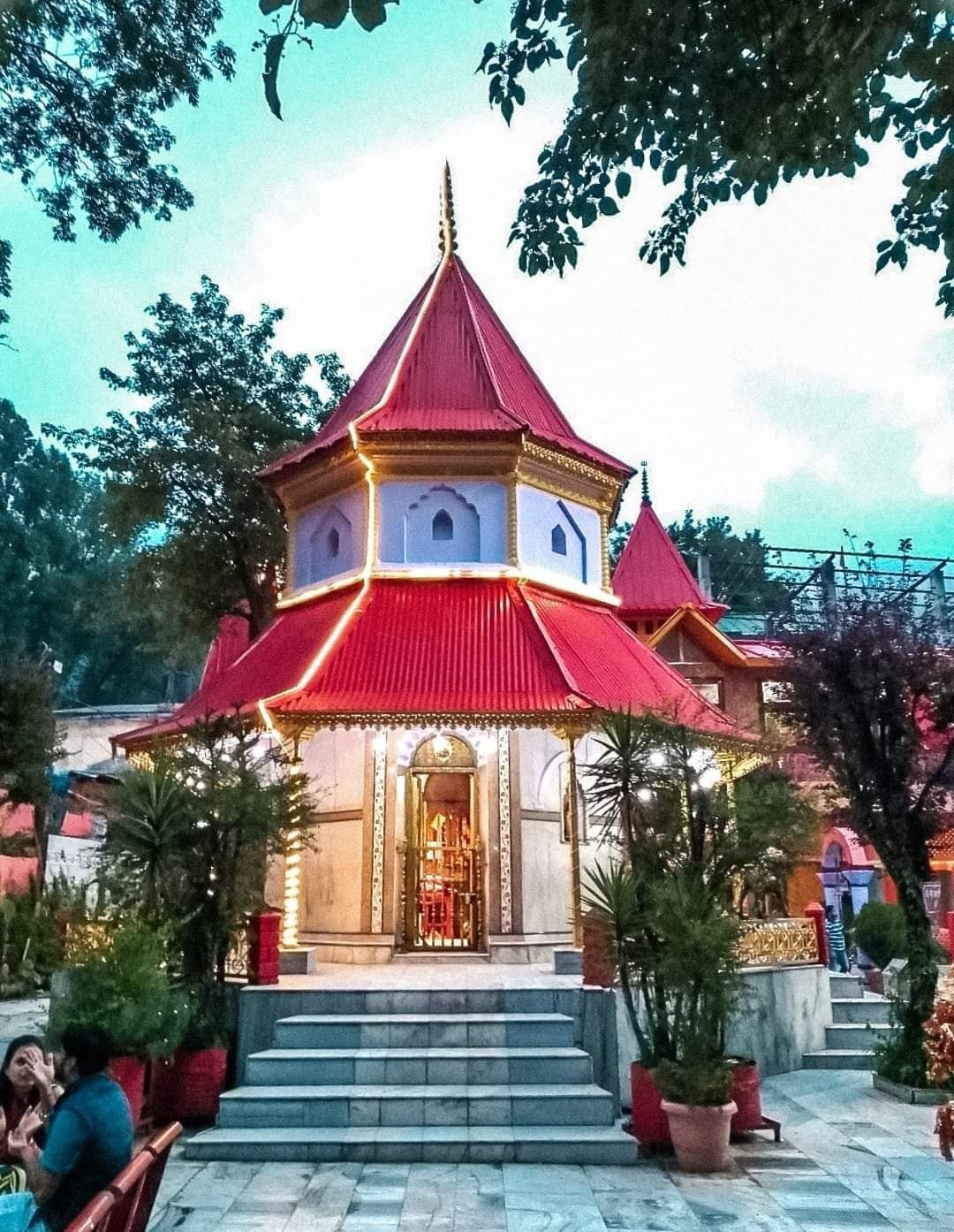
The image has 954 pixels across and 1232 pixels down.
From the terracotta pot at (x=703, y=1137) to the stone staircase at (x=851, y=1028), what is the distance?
398 centimetres

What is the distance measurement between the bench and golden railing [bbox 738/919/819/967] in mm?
8477

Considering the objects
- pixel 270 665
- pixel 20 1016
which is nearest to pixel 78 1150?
pixel 270 665

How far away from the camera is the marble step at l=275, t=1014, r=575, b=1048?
914 cm

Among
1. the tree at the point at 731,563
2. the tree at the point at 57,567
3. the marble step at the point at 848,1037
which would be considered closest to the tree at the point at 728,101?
the marble step at the point at 848,1037

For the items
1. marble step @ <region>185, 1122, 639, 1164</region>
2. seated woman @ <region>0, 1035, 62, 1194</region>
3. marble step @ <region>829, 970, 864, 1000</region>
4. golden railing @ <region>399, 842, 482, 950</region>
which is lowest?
marble step @ <region>185, 1122, 639, 1164</region>

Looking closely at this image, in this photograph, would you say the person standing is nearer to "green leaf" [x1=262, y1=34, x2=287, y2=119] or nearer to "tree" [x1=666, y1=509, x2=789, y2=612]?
"tree" [x1=666, y1=509, x2=789, y2=612]

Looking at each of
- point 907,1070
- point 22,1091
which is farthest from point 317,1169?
point 907,1070

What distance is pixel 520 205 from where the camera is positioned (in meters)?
6.31

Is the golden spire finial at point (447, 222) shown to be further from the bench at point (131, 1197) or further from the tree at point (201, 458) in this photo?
the bench at point (131, 1197)

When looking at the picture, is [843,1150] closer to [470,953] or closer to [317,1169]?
[317,1169]

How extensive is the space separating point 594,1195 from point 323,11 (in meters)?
7.27

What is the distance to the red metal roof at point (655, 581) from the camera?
70.7ft

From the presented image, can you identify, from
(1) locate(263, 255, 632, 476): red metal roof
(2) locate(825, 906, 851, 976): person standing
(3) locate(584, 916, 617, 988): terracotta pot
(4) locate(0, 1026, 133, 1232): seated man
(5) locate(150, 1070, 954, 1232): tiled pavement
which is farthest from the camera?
(2) locate(825, 906, 851, 976): person standing

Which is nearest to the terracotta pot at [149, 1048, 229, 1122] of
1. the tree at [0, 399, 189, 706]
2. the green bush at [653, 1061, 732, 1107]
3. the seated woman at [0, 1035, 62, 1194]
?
the green bush at [653, 1061, 732, 1107]
